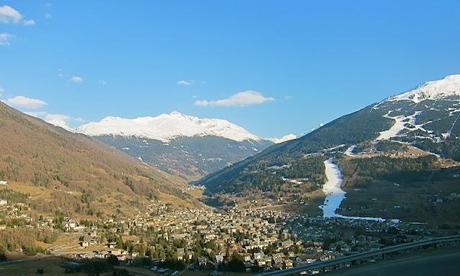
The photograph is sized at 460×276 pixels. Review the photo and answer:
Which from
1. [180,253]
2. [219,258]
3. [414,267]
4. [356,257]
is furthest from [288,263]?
[414,267]

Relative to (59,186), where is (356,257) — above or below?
below

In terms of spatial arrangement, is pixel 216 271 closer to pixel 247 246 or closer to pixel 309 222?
pixel 247 246

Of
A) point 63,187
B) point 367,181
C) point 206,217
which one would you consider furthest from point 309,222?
point 63,187

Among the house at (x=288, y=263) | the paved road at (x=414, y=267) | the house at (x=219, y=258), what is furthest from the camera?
the house at (x=219, y=258)

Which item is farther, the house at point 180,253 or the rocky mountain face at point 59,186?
the rocky mountain face at point 59,186

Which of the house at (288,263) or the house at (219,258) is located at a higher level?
the house at (219,258)

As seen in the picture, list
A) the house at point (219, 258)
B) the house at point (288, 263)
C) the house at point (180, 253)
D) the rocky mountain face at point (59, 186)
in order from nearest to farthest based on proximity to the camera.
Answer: the house at point (288, 263) < the house at point (219, 258) < the house at point (180, 253) < the rocky mountain face at point (59, 186)

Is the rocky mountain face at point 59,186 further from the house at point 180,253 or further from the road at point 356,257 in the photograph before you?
the road at point 356,257

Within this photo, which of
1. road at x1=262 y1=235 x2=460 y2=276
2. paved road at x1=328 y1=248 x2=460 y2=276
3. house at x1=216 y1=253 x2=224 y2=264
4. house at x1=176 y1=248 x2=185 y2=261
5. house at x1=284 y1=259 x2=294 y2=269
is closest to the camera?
paved road at x1=328 y1=248 x2=460 y2=276

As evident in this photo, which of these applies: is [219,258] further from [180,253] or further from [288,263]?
[288,263]

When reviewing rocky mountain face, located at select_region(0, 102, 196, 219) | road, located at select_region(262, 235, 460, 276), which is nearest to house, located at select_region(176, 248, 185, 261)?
road, located at select_region(262, 235, 460, 276)

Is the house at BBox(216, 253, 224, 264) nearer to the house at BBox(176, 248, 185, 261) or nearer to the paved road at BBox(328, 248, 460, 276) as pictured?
the house at BBox(176, 248, 185, 261)

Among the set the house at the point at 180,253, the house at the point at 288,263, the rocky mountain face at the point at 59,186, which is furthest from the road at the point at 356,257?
the rocky mountain face at the point at 59,186
